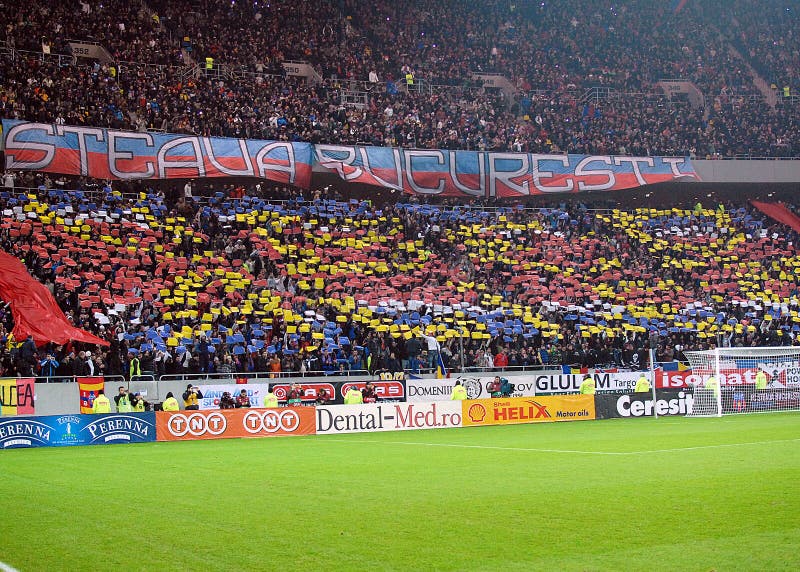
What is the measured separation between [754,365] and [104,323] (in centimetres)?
2256

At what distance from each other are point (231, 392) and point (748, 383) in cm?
1781

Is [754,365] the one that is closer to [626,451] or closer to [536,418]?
[536,418]

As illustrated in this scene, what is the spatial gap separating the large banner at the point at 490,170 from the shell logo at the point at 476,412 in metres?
16.7

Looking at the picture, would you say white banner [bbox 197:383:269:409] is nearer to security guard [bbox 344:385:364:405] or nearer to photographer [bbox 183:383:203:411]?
photographer [bbox 183:383:203:411]

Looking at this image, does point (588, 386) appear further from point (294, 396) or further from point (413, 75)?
point (413, 75)

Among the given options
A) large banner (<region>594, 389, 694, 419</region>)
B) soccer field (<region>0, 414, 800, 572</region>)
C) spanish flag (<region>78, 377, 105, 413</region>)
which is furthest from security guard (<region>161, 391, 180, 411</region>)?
large banner (<region>594, 389, 694, 419</region>)

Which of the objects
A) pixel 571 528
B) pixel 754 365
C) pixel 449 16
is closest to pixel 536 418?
pixel 754 365

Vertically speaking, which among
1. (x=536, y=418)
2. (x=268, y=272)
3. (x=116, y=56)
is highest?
(x=116, y=56)

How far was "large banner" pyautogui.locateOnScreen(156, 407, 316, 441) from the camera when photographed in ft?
87.9

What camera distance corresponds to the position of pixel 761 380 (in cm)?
3372

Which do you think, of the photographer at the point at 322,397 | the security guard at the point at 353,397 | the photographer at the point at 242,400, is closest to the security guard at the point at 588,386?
the security guard at the point at 353,397

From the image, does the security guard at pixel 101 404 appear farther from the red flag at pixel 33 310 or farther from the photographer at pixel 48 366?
the red flag at pixel 33 310

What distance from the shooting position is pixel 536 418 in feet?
105

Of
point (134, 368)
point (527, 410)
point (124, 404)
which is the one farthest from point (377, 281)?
point (124, 404)
